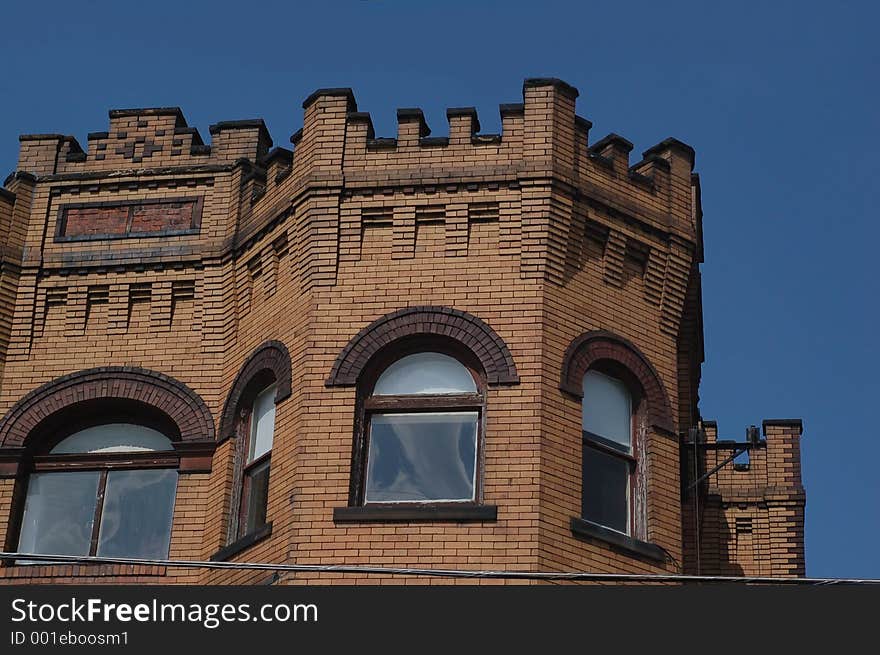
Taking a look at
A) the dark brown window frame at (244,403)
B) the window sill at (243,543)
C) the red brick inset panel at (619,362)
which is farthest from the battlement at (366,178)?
the window sill at (243,543)

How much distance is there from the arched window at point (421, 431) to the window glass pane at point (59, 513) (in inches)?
133

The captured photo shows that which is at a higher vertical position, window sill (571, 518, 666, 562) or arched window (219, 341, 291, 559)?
arched window (219, 341, 291, 559)

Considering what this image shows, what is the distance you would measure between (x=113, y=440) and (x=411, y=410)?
141 inches

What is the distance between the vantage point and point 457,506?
18.1 metres

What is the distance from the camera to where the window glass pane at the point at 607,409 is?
19.5 meters

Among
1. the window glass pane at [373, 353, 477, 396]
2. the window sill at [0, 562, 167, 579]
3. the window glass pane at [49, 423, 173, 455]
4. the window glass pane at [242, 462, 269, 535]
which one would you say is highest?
the window glass pane at [373, 353, 477, 396]

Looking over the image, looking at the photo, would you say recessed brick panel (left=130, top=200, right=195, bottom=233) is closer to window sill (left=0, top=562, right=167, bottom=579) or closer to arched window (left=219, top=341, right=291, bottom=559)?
arched window (left=219, top=341, right=291, bottom=559)

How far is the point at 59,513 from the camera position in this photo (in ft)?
67.1

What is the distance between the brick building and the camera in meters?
18.6

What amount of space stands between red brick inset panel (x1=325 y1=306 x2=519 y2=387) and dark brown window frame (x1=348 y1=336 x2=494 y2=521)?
0.11 meters

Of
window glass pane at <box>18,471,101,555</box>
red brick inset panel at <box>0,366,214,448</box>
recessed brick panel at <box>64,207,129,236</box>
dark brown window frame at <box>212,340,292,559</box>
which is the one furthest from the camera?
recessed brick panel at <box>64,207,129,236</box>

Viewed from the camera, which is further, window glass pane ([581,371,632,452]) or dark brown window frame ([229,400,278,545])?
window glass pane ([581,371,632,452])

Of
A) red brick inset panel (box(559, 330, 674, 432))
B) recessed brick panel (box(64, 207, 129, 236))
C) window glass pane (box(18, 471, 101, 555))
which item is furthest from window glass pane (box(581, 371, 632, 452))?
recessed brick panel (box(64, 207, 129, 236))

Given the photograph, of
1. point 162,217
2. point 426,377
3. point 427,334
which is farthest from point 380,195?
point 162,217
